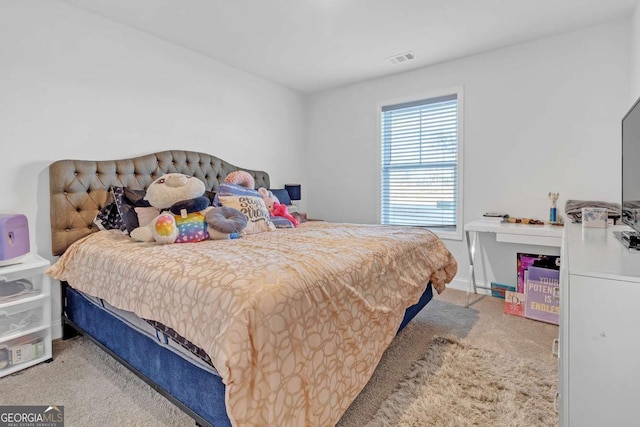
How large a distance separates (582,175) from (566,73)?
89cm

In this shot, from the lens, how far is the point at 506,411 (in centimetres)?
147

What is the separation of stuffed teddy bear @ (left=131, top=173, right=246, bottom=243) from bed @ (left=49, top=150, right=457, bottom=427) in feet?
0.34

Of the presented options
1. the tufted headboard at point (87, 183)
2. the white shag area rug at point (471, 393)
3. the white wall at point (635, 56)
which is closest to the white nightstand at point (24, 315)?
the tufted headboard at point (87, 183)

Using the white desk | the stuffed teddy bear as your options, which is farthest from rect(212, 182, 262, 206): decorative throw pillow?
the white desk

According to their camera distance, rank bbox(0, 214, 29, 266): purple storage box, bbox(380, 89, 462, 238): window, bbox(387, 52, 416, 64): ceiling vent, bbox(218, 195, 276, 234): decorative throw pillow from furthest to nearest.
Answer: bbox(380, 89, 462, 238): window < bbox(387, 52, 416, 64): ceiling vent < bbox(218, 195, 276, 234): decorative throw pillow < bbox(0, 214, 29, 266): purple storage box

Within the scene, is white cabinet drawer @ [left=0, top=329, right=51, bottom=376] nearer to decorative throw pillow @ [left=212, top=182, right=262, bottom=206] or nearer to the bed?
the bed

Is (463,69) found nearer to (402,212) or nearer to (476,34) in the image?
(476,34)

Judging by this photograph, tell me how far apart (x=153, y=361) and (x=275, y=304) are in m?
0.86

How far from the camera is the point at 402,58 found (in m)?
3.23

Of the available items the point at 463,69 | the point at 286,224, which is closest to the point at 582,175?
the point at 463,69

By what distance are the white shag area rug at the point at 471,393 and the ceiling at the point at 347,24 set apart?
242 centimetres

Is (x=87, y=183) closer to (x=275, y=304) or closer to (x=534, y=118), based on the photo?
(x=275, y=304)

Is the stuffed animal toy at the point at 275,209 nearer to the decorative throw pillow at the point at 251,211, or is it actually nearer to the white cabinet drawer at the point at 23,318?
the decorative throw pillow at the point at 251,211

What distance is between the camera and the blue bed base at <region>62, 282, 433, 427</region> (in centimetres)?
121
